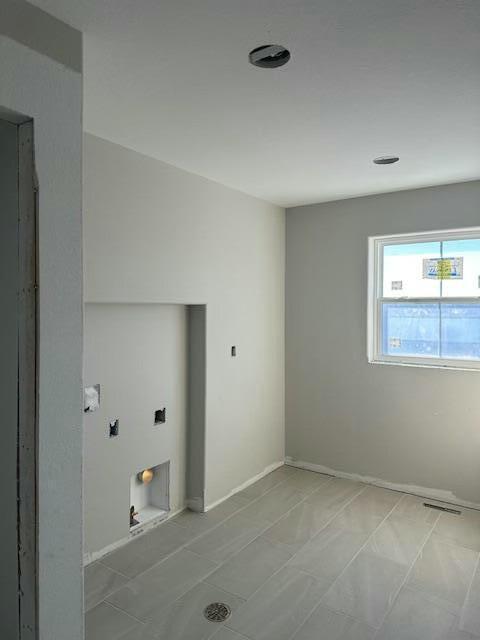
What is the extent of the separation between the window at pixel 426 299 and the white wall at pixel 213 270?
0.97m

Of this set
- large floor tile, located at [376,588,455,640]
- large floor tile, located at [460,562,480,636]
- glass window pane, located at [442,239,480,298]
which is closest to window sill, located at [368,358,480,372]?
glass window pane, located at [442,239,480,298]

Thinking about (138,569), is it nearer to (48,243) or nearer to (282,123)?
(48,243)

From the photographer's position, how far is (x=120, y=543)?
3.18 m

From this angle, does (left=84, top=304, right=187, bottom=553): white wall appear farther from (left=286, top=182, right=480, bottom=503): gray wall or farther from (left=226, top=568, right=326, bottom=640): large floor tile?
(left=286, top=182, right=480, bottom=503): gray wall

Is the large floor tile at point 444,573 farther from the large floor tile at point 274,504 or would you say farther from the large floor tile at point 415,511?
the large floor tile at point 274,504

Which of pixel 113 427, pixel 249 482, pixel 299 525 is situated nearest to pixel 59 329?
pixel 113 427

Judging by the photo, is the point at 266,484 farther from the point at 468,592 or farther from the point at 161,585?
the point at 468,592

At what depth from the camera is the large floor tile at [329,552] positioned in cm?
291

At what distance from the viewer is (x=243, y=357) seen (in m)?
4.13

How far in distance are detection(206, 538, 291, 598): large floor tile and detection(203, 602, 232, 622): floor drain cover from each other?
5.5 inches

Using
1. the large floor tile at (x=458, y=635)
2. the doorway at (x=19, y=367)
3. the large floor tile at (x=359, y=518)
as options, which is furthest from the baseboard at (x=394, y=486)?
the doorway at (x=19, y=367)

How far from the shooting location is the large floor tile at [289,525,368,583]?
9.56 feet

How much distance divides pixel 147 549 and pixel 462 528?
7.47ft

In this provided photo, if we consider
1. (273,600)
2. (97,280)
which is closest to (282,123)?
(97,280)
